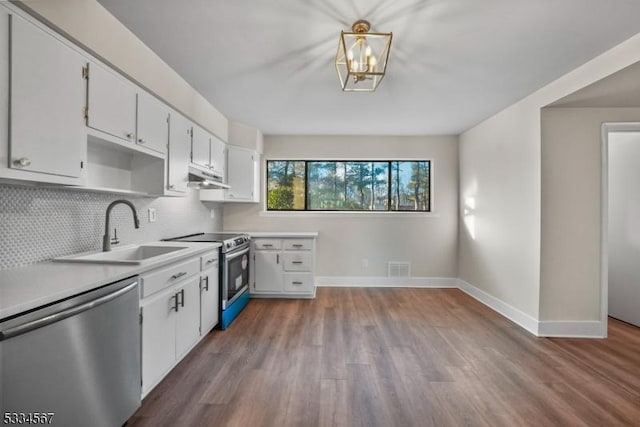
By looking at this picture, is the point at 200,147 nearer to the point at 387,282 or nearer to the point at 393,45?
the point at 393,45

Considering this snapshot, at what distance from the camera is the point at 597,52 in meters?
2.12

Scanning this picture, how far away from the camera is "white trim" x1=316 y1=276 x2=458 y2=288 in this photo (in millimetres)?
4504

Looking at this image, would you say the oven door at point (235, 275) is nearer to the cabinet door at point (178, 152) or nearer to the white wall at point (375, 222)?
the cabinet door at point (178, 152)

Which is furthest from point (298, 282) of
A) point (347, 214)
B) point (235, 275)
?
point (347, 214)

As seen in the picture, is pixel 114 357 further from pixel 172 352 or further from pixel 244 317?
pixel 244 317

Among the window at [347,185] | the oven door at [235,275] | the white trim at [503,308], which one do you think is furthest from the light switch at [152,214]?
the white trim at [503,308]

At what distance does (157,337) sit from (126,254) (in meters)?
0.79

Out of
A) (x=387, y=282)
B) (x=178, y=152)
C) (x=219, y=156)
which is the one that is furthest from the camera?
(x=387, y=282)

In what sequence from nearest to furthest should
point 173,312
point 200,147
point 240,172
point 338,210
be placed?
point 173,312, point 200,147, point 240,172, point 338,210

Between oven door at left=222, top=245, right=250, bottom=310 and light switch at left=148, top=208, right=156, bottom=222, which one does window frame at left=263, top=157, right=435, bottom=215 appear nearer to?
oven door at left=222, top=245, right=250, bottom=310

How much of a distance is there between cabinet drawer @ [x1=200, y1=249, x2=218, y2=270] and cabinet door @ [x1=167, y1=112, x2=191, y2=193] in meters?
0.67

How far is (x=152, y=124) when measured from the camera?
7.40 feet

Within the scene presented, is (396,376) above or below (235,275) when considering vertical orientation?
below

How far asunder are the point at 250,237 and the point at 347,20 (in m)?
2.82
